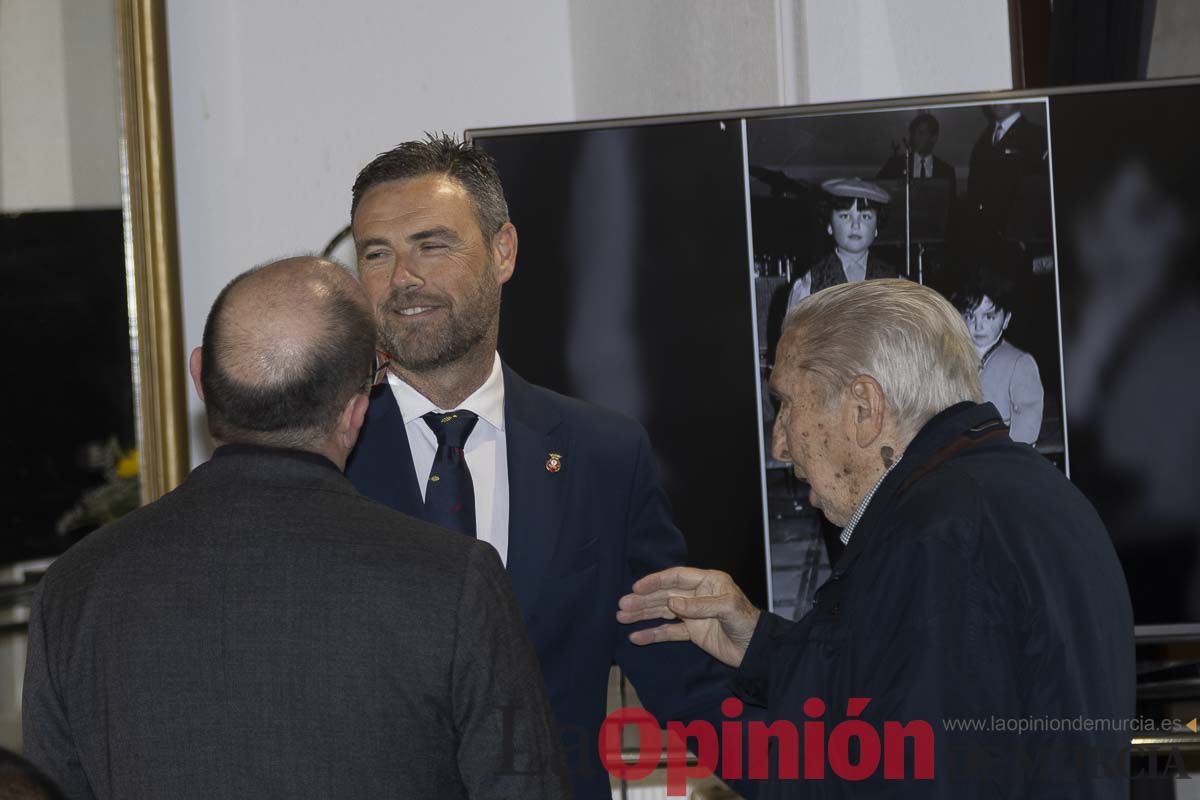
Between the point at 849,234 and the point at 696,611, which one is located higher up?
the point at 849,234

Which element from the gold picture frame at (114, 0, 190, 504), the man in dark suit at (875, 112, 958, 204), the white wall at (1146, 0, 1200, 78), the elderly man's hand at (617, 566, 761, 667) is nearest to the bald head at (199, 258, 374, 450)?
the elderly man's hand at (617, 566, 761, 667)

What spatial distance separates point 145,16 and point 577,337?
140 centimetres

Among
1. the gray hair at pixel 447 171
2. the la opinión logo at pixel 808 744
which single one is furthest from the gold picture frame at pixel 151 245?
the la opinión logo at pixel 808 744

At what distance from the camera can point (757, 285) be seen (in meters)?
2.76

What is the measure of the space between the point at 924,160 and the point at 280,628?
1.73 metres

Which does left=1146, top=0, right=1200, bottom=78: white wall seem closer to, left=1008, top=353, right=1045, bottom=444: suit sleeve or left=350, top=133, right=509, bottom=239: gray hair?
left=1008, top=353, right=1045, bottom=444: suit sleeve

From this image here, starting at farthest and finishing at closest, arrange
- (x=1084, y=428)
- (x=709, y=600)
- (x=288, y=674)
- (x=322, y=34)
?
1. (x=322, y=34)
2. (x=1084, y=428)
3. (x=709, y=600)
4. (x=288, y=674)

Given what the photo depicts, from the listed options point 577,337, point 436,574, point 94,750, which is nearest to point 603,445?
point 577,337

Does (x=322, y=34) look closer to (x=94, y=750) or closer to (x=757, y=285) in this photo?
(x=757, y=285)

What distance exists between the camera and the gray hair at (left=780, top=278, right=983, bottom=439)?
6.02 feet

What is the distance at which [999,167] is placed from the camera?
2717mm

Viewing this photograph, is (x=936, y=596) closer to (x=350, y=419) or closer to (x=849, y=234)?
(x=350, y=419)

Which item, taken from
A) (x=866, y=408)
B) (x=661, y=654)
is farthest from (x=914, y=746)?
(x=661, y=654)

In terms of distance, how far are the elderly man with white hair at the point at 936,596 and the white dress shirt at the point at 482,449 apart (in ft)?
1.64
